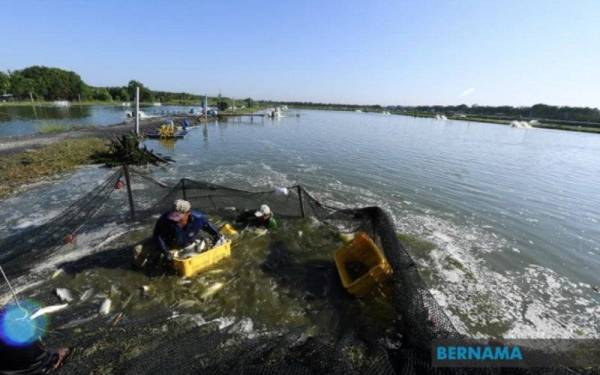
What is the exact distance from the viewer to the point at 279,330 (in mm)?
4660

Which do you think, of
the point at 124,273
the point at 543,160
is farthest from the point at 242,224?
the point at 543,160

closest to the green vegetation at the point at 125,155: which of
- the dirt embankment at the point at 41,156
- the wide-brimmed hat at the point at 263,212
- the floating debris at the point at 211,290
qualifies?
the dirt embankment at the point at 41,156

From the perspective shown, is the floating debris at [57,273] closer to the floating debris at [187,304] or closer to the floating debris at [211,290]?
the floating debris at [187,304]

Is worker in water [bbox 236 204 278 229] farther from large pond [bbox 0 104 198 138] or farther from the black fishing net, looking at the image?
large pond [bbox 0 104 198 138]

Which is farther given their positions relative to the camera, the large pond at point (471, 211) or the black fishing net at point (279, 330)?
the large pond at point (471, 211)

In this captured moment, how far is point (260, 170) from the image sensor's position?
57.3 feet

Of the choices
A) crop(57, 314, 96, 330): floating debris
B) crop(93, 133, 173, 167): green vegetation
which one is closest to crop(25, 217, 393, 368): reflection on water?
crop(57, 314, 96, 330): floating debris

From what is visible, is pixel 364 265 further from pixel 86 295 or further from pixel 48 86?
pixel 48 86

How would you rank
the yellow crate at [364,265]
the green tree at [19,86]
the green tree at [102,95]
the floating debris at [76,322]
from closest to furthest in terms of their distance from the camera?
the floating debris at [76,322] → the yellow crate at [364,265] → the green tree at [19,86] → the green tree at [102,95]

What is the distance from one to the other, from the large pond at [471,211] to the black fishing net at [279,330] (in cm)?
152

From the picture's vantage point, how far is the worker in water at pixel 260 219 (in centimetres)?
815

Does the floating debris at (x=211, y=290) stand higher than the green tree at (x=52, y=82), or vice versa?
the green tree at (x=52, y=82)

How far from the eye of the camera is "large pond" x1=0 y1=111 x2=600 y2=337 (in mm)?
6090

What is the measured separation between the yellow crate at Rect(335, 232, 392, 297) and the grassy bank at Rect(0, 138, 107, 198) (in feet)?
41.8
